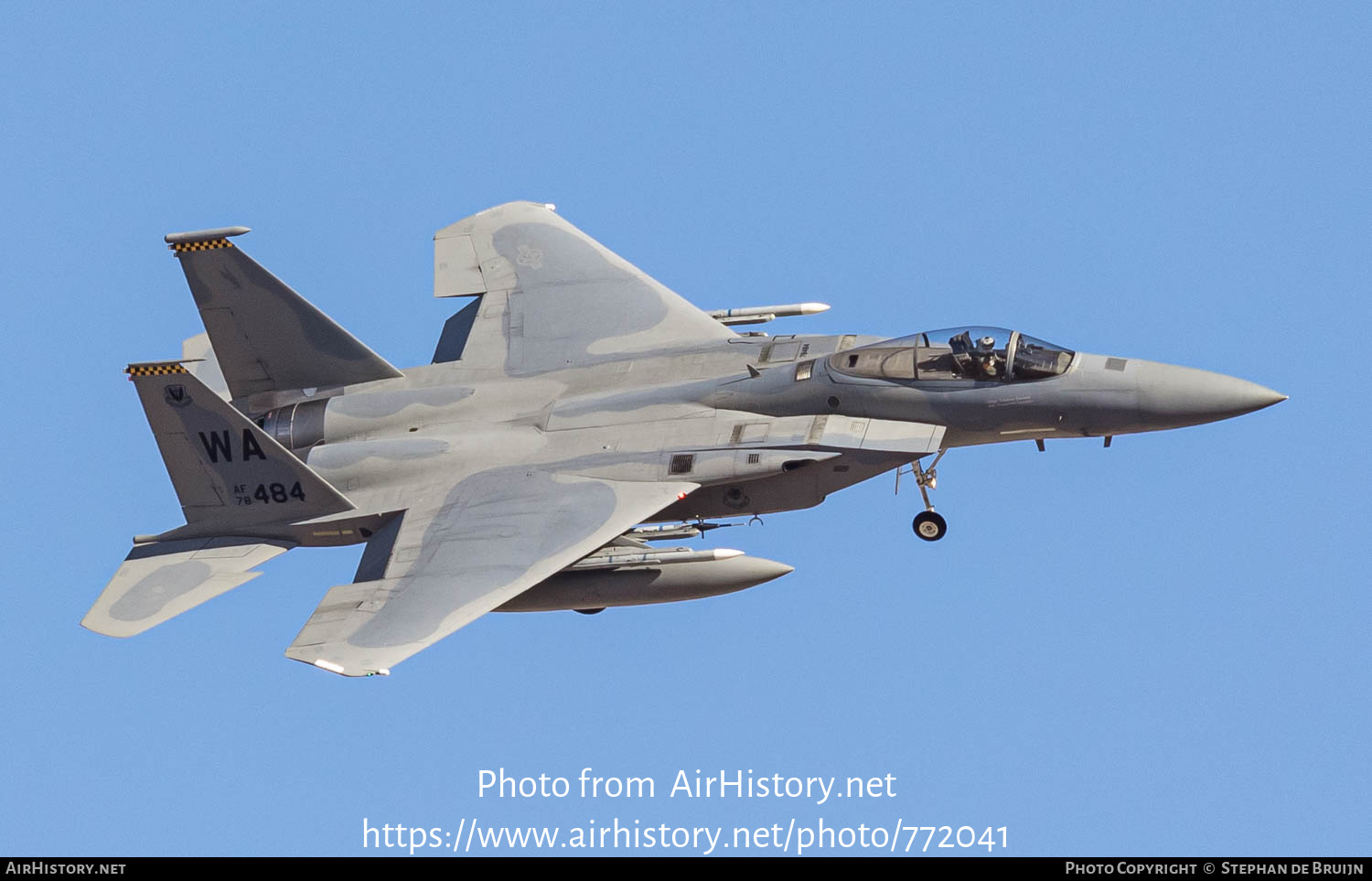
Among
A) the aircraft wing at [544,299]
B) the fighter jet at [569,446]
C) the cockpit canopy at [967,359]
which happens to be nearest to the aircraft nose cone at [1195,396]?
the fighter jet at [569,446]

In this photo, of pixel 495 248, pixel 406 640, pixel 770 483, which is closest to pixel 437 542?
pixel 406 640

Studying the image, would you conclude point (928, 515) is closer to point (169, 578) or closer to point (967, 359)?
point (967, 359)

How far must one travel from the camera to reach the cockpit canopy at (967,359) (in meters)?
23.4

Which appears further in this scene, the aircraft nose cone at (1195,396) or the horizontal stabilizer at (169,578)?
the horizontal stabilizer at (169,578)

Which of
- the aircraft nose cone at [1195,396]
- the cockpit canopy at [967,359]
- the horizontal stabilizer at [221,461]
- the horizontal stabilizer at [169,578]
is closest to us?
the aircraft nose cone at [1195,396]

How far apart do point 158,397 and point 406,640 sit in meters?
4.61

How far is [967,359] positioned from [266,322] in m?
8.23

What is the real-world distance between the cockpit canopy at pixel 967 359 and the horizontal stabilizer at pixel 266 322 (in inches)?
234

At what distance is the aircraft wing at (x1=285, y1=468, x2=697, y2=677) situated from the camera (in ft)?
70.4

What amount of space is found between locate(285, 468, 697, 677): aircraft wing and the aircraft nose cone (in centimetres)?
492

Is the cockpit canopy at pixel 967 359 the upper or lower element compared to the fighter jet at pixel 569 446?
upper

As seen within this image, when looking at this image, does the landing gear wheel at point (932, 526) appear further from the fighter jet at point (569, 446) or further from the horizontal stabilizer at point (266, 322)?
the horizontal stabilizer at point (266, 322)

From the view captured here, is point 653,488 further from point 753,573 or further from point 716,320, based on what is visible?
point 716,320

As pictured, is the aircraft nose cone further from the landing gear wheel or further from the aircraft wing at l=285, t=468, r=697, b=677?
the aircraft wing at l=285, t=468, r=697, b=677
